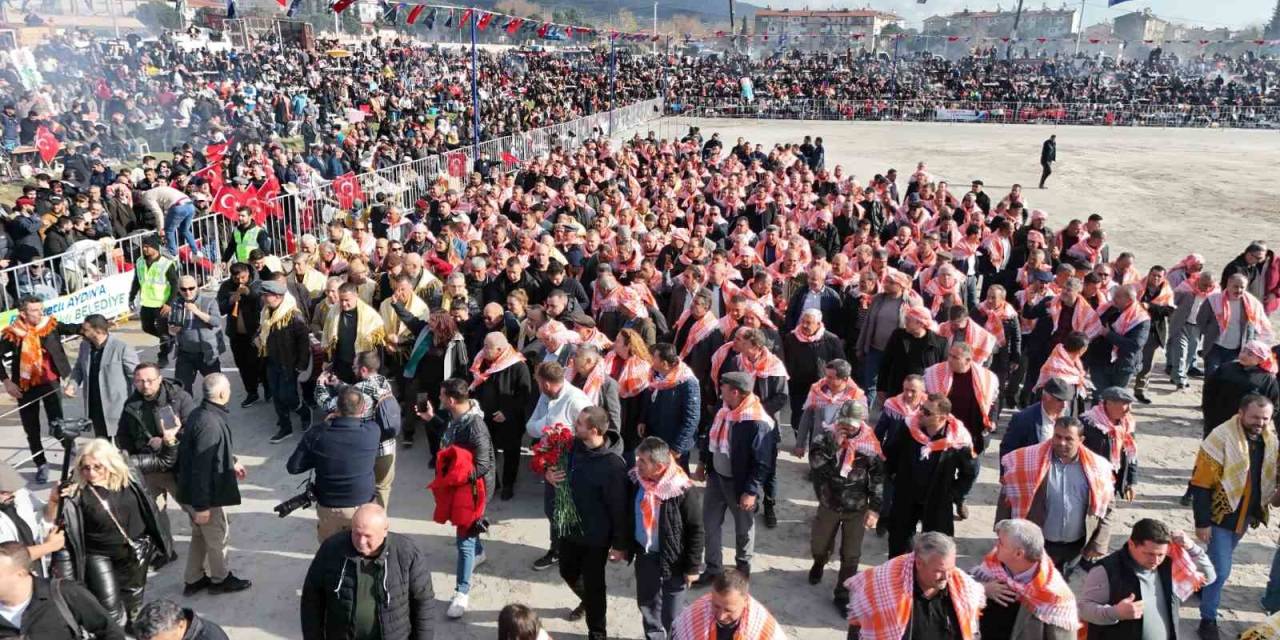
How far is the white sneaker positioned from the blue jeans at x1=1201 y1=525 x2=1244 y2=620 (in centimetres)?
444

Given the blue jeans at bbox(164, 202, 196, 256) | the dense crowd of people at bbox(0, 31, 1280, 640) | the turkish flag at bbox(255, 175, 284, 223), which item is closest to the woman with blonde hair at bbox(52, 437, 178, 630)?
the dense crowd of people at bbox(0, 31, 1280, 640)

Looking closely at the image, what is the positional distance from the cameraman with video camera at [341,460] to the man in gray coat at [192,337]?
316 cm

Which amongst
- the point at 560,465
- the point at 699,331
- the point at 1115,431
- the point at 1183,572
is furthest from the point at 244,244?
the point at 1183,572

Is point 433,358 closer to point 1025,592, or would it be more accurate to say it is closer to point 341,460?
point 341,460

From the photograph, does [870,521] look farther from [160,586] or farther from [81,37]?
[81,37]

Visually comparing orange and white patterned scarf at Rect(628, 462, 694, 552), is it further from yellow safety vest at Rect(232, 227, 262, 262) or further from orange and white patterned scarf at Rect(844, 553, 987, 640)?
yellow safety vest at Rect(232, 227, 262, 262)

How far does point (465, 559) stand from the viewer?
5.31 m

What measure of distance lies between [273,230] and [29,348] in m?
6.82

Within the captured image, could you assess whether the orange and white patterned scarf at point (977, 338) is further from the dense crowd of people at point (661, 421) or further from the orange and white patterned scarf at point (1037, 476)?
the orange and white patterned scarf at point (1037, 476)

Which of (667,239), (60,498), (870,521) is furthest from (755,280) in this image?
(60,498)

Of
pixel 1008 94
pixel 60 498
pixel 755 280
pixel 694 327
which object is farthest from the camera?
pixel 1008 94

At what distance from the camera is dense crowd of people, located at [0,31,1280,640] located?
3.84 meters

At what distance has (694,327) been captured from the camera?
7.25m

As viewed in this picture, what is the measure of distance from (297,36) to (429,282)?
2167 inches
